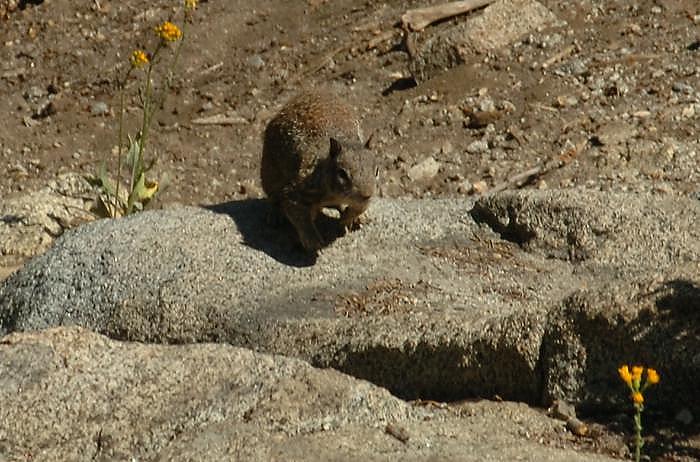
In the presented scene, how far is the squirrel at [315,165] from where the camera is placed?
18.3 ft

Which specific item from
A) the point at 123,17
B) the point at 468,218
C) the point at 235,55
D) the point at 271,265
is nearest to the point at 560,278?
the point at 468,218

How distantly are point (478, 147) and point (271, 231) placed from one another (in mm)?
2707

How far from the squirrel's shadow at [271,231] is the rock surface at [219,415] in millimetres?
1490

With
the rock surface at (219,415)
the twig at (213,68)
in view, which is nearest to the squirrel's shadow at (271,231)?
the rock surface at (219,415)

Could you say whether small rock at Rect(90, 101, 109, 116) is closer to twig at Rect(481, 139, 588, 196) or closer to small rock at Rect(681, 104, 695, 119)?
twig at Rect(481, 139, 588, 196)

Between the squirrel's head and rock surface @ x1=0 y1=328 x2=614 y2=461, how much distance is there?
1565 mm

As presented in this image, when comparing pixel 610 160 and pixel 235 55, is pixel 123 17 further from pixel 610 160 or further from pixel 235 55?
pixel 610 160

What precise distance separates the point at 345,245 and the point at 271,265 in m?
0.40

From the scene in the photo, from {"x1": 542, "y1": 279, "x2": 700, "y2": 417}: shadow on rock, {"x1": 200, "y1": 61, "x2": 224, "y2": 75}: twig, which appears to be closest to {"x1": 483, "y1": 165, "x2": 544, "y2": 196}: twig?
{"x1": 200, "y1": 61, "x2": 224, "y2": 75}: twig

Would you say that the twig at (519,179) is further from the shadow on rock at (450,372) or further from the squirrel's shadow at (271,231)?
the shadow on rock at (450,372)

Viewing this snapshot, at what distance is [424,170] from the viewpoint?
26.6 feet

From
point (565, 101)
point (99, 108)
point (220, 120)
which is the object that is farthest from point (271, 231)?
point (99, 108)

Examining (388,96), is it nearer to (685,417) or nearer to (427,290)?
(427,290)

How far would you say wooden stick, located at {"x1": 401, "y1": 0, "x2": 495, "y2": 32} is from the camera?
9.41 metres
